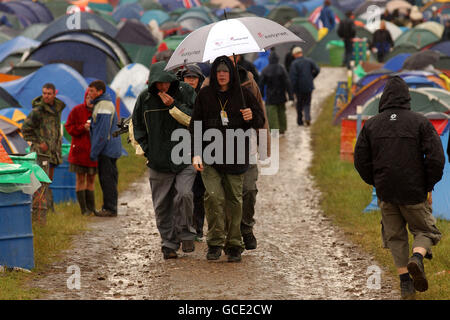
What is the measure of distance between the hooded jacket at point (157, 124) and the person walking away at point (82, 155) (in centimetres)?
286

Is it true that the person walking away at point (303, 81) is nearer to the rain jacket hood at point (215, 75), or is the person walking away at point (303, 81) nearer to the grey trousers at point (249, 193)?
the grey trousers at point (249, 193)

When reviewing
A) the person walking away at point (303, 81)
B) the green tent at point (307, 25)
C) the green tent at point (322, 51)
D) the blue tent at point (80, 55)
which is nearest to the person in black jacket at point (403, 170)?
the person walking away at point (303, 81)

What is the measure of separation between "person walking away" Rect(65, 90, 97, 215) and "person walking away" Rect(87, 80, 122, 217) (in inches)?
4.2

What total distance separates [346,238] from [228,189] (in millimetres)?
2233

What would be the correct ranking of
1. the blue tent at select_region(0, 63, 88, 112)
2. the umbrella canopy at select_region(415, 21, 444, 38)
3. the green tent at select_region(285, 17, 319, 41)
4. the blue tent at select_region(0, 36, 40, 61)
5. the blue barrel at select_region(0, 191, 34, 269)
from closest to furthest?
the blue barrel at select_region(0, 191, 34, 269) < the blue tent at select_region(0, 63, 88, 112) < the blue tent at select_region(0, 36, 40, 61) < the umbrella canopy at select_region(415, 21, 444, 38) < the green tent at select_region(285, 17, 319, 41)

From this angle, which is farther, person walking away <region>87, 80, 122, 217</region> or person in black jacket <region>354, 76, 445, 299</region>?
person walking away <region>87, 80, 122, 217</region>

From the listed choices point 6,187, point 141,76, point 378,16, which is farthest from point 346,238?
→ point 378,16

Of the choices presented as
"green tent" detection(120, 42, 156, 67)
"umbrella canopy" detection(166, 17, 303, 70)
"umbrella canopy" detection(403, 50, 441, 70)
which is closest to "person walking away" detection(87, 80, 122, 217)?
"umbrella canopy" detection(166, 17, 303, 70)

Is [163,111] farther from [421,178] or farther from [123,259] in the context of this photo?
[421,178]

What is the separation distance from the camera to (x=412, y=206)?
24.7ft

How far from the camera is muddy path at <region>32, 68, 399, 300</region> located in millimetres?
8016

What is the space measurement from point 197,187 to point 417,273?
3.51 m

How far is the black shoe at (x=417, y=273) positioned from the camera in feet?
23.9

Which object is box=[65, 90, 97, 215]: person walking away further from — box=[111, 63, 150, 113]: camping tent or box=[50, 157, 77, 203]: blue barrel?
box=[111, 63, 150, 113]: camping tent
